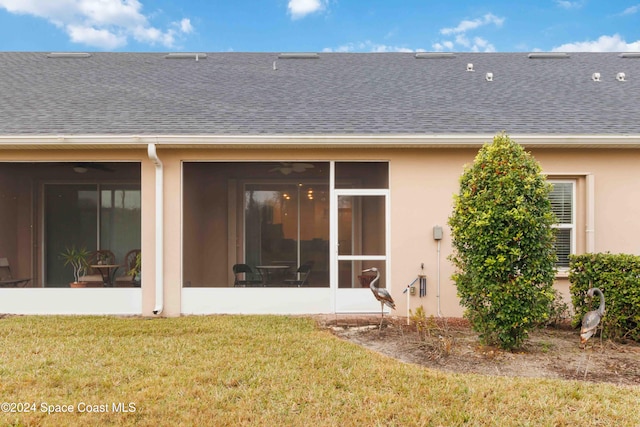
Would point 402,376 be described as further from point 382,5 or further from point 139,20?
point 139,20

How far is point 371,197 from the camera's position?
6582 mm

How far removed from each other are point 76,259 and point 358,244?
17.7 ft

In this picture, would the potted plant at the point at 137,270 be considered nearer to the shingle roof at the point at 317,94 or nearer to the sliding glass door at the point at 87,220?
the sliding glass door at the point at 87,220

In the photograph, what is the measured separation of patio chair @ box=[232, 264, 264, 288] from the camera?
6965mm

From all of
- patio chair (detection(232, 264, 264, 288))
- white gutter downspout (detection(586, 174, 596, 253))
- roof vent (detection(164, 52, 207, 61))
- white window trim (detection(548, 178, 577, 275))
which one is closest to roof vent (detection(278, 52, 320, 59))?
roof vent (detection(164, 52, 207, 61))

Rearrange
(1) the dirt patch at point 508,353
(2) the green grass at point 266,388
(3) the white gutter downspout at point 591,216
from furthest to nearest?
1. (3) the white gutter downspout at point 591,216
2. (1) the dirt patch at point 508,353
3. (2) the green grass at point 266,388

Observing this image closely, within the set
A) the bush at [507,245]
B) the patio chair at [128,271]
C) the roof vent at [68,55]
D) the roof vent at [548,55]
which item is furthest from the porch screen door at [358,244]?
the roof vent at [68,55]

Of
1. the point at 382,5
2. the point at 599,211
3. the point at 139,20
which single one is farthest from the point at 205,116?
the point at 139,20

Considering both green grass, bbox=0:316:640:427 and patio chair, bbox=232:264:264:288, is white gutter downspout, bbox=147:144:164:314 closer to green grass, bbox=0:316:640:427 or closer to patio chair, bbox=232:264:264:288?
patio chair, bbox=232:264:264:288

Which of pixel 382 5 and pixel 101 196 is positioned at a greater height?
pixel 382 5

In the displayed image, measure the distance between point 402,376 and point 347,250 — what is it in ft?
9.70

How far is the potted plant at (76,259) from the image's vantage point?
303 inches

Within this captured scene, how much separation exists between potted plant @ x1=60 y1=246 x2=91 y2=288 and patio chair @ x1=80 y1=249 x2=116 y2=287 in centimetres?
10

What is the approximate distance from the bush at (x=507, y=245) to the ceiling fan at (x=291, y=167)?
113 inches
